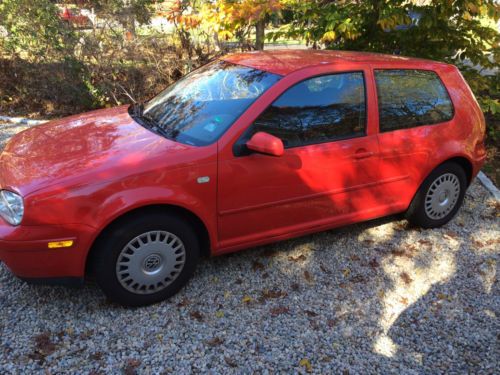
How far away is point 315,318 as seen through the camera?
10.2ft

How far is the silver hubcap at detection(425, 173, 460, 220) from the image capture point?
4.17 m

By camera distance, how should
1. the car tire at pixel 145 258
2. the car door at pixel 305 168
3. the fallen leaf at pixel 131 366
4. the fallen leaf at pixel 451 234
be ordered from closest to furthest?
1. the fallen leaf at pixel 131 366
2. the car tire at pixel 145 258
3. the car door at pixel 305 168
4. the fallen leaf at pixel 451 234

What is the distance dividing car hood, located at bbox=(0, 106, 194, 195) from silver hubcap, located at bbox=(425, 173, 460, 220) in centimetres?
245

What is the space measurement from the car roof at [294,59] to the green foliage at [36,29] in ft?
16.6

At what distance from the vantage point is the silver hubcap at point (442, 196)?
13.7 ft

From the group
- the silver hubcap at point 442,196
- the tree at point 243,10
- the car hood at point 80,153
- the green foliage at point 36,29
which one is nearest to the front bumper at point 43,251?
the car hood at point 80,153

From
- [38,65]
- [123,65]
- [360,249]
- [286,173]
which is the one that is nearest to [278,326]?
[286,173]

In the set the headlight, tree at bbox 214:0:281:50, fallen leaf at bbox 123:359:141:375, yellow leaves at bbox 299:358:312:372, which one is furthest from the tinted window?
tree at bbox 214:0:281:50

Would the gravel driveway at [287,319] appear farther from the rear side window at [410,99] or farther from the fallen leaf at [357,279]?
the rear side window at [410,99]

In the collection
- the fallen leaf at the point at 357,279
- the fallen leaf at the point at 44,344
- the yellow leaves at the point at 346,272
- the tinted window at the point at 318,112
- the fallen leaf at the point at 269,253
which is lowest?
the fallen leaf at the point at 357,279

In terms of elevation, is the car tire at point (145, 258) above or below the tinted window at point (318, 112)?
below

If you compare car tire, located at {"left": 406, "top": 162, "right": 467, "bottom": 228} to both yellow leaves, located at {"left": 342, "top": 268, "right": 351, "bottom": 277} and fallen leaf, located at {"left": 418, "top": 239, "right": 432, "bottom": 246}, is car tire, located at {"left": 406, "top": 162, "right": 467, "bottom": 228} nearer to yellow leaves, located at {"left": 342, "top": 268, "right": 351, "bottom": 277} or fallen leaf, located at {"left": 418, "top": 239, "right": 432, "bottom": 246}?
fallen leaf, located at {"left": 418, "top": 239, "right": 432, "bottom": 246}

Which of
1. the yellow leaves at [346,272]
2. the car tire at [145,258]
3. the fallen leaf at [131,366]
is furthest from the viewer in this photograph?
the yellow leaves at [346,272]

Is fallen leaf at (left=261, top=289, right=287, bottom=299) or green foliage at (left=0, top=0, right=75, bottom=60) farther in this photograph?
green foliage at (left=0, top=0, right=75, bottom=60)
